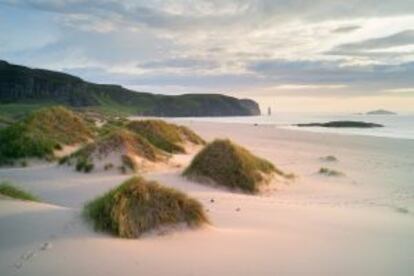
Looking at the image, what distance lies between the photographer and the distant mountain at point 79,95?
14150 centimetres

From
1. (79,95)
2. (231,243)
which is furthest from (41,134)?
(79,95)

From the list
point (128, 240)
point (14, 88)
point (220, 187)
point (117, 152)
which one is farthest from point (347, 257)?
point (14, 88)

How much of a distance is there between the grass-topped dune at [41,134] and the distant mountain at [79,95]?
10991cm

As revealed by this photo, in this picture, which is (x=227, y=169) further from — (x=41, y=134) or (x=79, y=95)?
(x=79, y=95)

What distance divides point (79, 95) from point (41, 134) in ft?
432

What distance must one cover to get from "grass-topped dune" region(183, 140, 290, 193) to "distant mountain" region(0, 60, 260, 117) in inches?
4691

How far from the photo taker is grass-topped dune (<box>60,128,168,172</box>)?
A: 15484mm

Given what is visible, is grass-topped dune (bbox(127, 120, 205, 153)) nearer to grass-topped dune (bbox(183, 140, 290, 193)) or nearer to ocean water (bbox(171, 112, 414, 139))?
grass-topped dune (bbox(183, 140, 290, 193))

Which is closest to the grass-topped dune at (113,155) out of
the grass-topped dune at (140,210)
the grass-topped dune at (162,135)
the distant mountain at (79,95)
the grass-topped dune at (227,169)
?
the grass-topped dune at (227,169)

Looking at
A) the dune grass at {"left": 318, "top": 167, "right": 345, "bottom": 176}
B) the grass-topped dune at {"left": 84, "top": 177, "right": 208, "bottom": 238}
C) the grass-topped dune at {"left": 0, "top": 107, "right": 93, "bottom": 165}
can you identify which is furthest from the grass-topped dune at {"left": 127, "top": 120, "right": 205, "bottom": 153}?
the grass-topped dune at {"left": 84, "top": 177, "right": 208, "bottom": 238}

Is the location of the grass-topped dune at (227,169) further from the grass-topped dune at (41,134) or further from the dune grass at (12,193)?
the grass-topped dune at (41,134)

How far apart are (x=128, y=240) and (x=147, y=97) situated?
6865 inches

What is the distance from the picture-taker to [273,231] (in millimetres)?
7949

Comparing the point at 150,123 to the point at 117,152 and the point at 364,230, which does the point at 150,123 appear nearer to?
→ the point at 117,152
